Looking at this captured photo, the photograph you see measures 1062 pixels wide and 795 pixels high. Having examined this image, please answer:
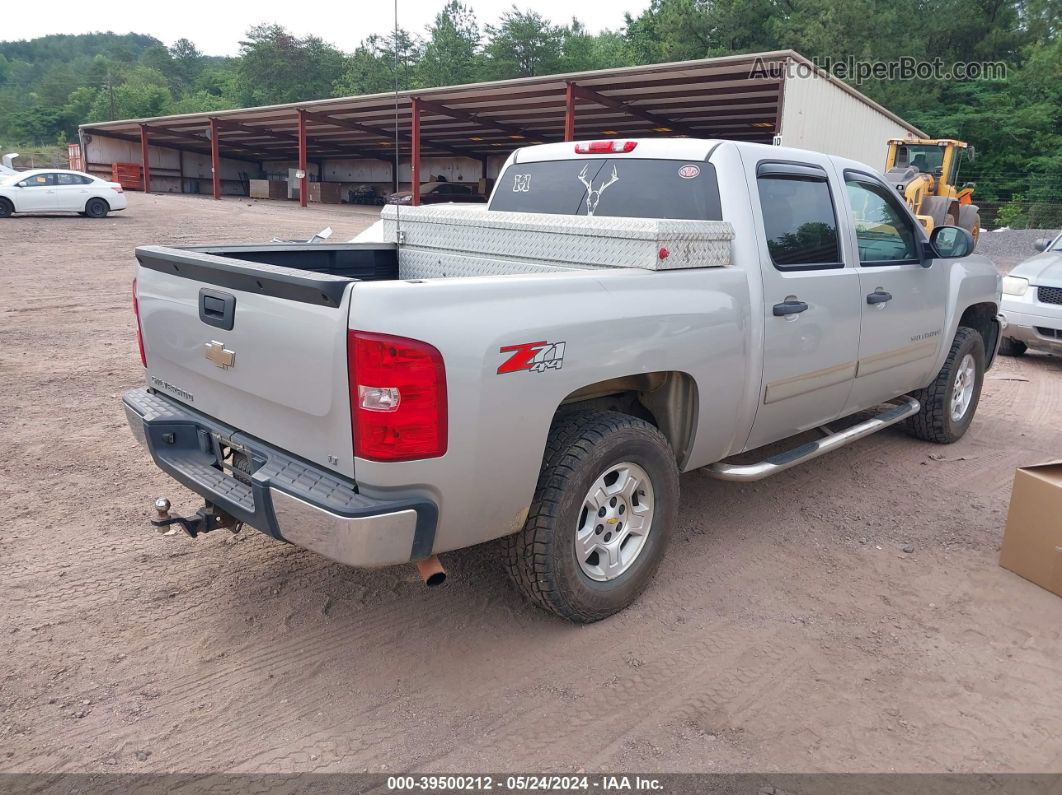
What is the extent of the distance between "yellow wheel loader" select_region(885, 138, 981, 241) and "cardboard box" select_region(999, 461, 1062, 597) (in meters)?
15.1

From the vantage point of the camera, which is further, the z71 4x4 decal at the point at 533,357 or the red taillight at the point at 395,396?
the z71 4x4 decal at the point at 533,357

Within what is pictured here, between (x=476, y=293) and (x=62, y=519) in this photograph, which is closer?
(x=476, y=293)

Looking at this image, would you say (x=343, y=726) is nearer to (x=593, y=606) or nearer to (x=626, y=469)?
(x=593, y=606)

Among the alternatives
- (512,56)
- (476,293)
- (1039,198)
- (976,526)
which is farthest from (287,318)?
(512,56)

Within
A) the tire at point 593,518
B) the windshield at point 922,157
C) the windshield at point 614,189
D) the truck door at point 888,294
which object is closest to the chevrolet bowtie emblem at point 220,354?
the tire at point 593,518

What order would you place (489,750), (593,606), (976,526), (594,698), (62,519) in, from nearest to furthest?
(489,750), (594,698), (593,606), (62,519), (976,526)

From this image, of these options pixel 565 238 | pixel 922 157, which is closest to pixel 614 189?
pixel 565 238

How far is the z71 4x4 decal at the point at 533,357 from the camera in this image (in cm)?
276

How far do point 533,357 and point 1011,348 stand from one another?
9530mm

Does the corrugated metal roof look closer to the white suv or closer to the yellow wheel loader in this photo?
the yellow wheel loader

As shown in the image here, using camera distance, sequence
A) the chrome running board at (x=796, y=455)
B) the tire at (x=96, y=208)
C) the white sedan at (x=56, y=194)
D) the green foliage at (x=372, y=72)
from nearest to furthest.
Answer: the chrome running board at (x=796, y=455)
the white sedan at (x=56, y=194)
the tire at (x=96, y=208)
the green foliage at (x=372, y=72)

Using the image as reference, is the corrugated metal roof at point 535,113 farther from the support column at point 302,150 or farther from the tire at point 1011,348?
the tire at point 1011,348

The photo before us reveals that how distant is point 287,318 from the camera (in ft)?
9.05

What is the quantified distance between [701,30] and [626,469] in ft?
149
